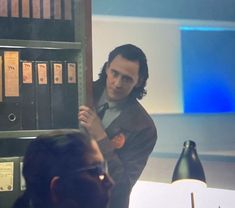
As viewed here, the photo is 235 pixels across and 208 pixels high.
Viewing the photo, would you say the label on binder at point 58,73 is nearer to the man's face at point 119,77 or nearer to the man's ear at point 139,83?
the man's face at point 119,77

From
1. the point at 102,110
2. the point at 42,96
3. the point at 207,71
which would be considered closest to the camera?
the point at 42,96

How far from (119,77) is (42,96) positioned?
338 mm

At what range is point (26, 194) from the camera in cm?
148

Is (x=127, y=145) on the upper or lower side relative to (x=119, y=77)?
lower

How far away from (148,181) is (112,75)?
48 centimetres

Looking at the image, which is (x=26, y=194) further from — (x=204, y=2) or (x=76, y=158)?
(x=204, y=2)

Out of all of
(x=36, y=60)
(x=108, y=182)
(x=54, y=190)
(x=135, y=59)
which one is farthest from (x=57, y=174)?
(x=135, y=59)

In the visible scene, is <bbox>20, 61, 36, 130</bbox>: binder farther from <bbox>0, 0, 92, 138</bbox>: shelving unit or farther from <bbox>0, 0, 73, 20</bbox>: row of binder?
<bbox>0, 0, 73, 20</bbox>: row of binder

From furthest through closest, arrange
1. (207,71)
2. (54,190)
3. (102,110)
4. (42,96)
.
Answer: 1. (207,71)
2. (102,110)
3. (42,96)
4. (54,190)

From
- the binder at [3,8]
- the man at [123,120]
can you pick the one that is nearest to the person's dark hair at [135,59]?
the man at [123,120]

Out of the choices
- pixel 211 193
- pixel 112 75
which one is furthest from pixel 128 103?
pixel 211 193

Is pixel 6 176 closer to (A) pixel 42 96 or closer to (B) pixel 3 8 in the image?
(A) pixel 42 96

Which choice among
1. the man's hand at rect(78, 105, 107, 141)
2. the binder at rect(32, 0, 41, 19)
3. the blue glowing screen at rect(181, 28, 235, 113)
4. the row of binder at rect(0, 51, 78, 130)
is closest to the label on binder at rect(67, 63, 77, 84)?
the row of binder at rect(0, 51, 78, 130)

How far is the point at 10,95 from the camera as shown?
4.82 feet
